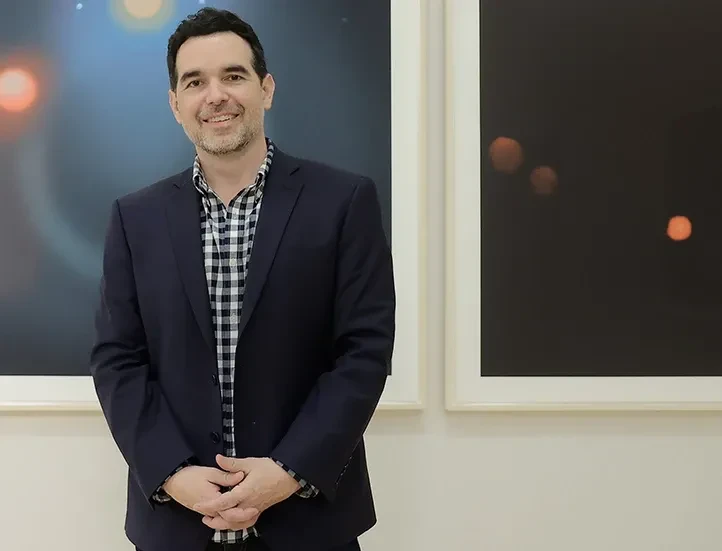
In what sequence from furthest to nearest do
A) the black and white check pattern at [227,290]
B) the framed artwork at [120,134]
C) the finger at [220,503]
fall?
1. the framed artwork at [120,134]
2. the black and white check pattern at [227,290]
3. the finger at [220,503]

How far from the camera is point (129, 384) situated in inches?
44.4

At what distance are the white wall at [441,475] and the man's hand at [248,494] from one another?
527 millimetres

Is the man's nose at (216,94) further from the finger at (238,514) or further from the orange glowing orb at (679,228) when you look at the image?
the orange glowing orb at (679,228)

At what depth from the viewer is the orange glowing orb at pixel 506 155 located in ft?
5.08

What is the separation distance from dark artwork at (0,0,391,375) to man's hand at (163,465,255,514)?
0.62m

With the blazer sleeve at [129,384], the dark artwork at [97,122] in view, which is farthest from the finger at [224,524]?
the dark artwork at [97,122]

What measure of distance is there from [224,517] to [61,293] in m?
0.80

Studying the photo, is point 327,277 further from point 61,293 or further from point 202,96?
point 61,293

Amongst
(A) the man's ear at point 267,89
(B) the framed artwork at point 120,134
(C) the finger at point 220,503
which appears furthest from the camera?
(B) the framed artwork at point 120,134

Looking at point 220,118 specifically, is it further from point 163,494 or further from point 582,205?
point 582,205

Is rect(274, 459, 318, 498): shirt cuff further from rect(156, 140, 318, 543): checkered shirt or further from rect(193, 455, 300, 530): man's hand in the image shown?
rect(156, 140, 318, 543): checkered shirt

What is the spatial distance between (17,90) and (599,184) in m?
1.41

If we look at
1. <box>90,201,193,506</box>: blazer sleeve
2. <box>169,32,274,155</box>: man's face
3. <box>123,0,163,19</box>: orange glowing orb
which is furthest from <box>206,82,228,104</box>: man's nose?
<box>123,0,163,19</box>: orange glowing orb

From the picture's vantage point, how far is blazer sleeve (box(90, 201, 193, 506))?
108 centimetres
